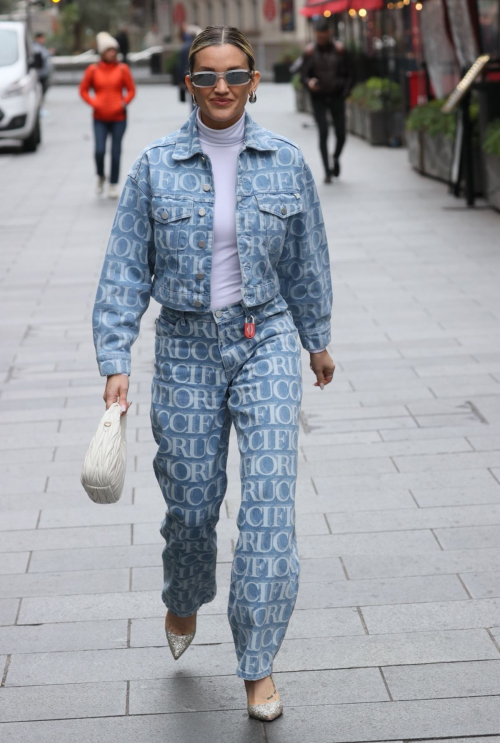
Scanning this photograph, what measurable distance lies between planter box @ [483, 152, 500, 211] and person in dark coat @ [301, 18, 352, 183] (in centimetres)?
239

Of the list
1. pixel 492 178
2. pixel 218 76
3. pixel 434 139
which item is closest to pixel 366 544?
pixel 218 76

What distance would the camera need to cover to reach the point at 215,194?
324 centimetres

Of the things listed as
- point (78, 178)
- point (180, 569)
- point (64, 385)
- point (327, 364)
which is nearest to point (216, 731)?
point (180, 569)

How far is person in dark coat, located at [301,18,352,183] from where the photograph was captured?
14805 mm

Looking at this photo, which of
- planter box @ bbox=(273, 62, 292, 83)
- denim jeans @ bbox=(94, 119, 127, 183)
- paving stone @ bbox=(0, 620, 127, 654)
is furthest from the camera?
planter box @ bbox=(273, 62, 292, 83)

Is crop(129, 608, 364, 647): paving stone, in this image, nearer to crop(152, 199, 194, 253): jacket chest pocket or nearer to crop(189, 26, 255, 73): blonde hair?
crop(152, 199, 194, 253): jacket chest pocket

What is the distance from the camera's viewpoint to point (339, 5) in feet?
71.2

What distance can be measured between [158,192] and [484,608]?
5.37 feet

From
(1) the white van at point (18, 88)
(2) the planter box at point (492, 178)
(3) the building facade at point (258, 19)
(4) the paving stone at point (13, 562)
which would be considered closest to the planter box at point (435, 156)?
(2) the planter box at point (492, 178)

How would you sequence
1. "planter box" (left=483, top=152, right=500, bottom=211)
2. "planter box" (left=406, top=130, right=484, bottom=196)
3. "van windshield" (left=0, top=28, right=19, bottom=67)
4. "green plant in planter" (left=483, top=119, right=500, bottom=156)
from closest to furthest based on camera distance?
"green plant in planter" (left=483, top=119, right=500, bottom=156) < "planter box" (left=483, top=152, right=500, bottom=211) < "planter box" (left=406, top=130, right=484, bottom=196) < "van windshield" (left=0, top=28, right=19, bottom=67)

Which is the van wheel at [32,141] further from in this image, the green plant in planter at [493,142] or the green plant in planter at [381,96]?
the green plant in planter at [493,142]

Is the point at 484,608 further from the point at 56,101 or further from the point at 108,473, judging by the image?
the point at 56,101

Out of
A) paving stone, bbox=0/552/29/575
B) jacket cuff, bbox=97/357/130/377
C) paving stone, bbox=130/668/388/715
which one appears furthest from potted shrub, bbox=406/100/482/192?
jacket cuff, bbox=97/357/130/377

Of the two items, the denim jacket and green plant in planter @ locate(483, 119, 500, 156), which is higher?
the denim jacket
